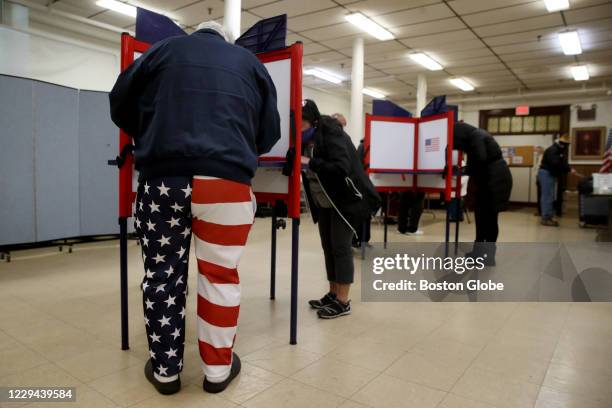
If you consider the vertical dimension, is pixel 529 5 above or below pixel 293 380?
above

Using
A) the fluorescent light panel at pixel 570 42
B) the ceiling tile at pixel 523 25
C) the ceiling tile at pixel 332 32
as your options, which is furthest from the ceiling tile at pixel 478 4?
the fluorescent light panel at pixel 570 42

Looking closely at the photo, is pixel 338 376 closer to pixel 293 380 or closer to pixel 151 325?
pixel 293 380

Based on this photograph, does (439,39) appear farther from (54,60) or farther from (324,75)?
(54,60)

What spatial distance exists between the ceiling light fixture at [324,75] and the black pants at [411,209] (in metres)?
4.52

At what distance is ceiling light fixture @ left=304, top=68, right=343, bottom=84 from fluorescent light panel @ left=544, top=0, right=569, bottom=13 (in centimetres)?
475

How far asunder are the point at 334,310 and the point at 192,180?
143cm

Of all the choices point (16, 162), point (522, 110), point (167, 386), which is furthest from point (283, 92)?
point (522, 110)

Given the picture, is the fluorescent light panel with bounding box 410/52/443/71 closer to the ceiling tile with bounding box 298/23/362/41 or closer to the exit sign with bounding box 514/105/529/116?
the ceiling tile with bounding box 298/23/362/41

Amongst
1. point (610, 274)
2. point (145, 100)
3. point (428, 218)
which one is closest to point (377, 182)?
point (610, 274)

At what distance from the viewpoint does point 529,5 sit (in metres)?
5.87

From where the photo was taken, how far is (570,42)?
733 centimetres

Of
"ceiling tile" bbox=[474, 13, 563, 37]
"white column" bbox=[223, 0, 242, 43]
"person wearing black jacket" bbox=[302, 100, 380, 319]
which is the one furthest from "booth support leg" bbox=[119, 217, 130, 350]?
"ceiling tile" bbox=[474, 13, 563, 37]

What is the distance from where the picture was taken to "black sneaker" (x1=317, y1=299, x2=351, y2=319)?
2643mm

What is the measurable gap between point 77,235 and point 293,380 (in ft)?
12.9
